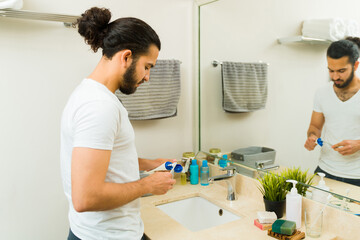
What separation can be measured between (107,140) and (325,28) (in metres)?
0.96

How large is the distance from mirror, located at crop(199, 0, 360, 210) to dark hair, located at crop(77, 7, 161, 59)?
26.9 inches

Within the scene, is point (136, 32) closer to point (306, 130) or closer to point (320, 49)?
point (320, 49)

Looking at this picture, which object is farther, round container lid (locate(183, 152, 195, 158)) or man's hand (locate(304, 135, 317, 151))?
round container lid (locate(183, 152, 195, 158))

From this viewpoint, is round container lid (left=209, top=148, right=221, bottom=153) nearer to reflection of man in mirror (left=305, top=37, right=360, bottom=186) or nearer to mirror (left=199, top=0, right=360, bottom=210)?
mirror (left=199, top=0, right=360, bottom=210)

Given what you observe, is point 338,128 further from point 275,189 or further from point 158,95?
point 158,95

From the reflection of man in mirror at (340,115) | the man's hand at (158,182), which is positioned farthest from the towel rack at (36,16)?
the reflection of man in mirror at (340,115)

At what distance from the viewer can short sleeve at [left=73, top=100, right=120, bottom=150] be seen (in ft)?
2.72

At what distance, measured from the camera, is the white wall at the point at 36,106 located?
1520mm


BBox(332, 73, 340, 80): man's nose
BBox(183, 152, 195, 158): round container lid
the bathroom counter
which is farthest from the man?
BBox(183, 152, 195, 158): round container lid

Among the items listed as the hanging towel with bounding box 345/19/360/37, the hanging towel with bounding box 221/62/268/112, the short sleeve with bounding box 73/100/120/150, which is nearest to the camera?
the short sleeve with bounding box 73/100/120/150

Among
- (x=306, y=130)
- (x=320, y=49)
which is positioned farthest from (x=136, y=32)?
(x=306, y=130)

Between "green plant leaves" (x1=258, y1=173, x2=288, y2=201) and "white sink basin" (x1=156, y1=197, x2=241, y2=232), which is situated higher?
"green plant leaves" (x1=258, y1=173, x2=288, y2=201)

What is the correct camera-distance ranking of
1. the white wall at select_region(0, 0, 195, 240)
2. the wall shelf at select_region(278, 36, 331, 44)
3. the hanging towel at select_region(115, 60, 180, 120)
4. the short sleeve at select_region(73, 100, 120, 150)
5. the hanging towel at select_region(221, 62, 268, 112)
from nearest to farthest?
1. the short sleeve at select_region(73, 100, 120, 150)
2. the wall shelf at select_region(278, 36, 331, 44)
3. the white wall at select_region(0, 0, 195, 240)
4. the hanging towel at select_region(221, 62, 268, 112)
5. the hanging towel at select_region(115, 60, 180, 120)

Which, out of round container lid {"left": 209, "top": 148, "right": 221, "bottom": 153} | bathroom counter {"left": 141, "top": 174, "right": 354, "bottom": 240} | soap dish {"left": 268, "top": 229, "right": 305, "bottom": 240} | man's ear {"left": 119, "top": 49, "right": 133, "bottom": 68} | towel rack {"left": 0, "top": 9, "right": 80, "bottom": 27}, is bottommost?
bathroom counter {"left": 141, "top": 174, "right": 354, "bottom": 240}
